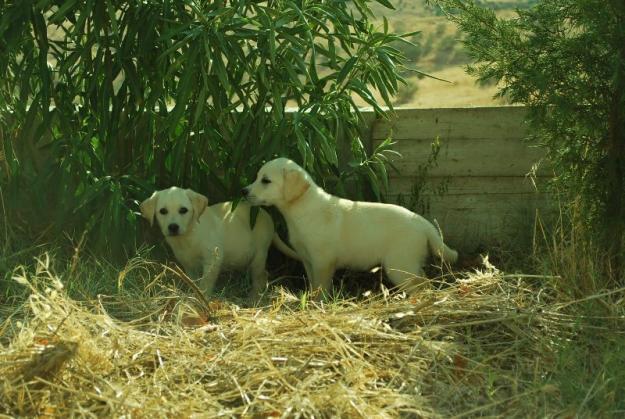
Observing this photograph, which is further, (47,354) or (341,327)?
(341,327)

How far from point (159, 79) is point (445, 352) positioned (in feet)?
8.88

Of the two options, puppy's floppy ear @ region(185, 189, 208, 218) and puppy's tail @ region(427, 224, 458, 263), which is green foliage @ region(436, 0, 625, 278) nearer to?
puppy's tail @ region(427, 224, 458, 263)

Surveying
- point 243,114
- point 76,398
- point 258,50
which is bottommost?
point 76,398

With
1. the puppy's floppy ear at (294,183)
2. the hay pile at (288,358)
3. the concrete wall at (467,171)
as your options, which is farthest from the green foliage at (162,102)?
the hay pile at (288,358)

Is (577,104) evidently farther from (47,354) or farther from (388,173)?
(47,354)

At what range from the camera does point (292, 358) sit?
4285 mm

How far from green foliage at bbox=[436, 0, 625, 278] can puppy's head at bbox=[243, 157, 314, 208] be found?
120cm

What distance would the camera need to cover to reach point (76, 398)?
3.88 m

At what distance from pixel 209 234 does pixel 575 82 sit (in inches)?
94.8

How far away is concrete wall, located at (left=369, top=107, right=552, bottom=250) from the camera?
6.92 m

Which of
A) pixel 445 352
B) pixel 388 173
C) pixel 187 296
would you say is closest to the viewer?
pixel 445 352

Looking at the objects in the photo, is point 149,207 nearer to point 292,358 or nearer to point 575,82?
point 292,358

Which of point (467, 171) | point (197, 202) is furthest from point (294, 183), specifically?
point (467, 171)

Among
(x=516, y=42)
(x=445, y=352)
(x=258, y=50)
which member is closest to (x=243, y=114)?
(x=258, y=50)
